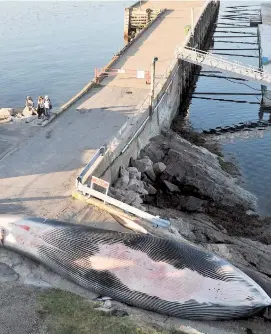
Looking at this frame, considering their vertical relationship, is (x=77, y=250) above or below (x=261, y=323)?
above

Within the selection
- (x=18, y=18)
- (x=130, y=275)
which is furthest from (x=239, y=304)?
(x=18, y=18)

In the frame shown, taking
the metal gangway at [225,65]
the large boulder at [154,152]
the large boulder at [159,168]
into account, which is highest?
the metal gangway at [225,65]

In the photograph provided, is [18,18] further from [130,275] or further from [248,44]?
A: [130,275]

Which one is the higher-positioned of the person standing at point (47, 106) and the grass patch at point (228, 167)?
the person standing at point (47, 106)

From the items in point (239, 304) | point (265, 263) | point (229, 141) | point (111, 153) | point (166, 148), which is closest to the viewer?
point (239, 304)

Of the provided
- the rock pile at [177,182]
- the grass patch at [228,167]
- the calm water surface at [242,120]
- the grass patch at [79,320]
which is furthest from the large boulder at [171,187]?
the grass patch at [79,320]

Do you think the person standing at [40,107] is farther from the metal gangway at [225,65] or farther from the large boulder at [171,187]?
the metal gangway at [225,65]
